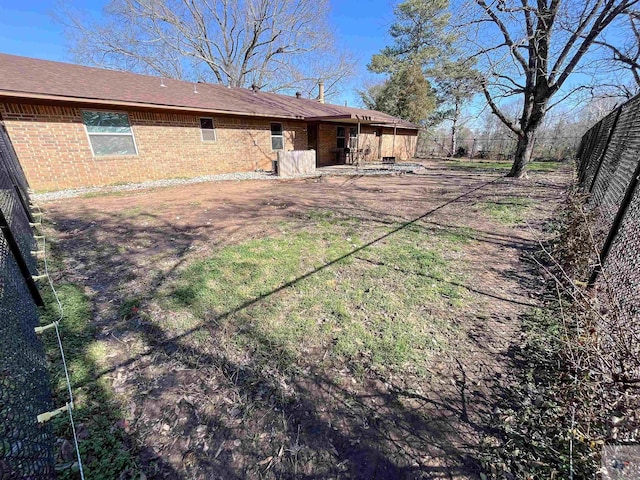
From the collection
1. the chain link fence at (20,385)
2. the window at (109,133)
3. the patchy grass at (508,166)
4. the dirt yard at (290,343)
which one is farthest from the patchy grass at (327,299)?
the patchy grass at (508,166)

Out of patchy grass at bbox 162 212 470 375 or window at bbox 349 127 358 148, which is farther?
window at bbox 349 127 358 148

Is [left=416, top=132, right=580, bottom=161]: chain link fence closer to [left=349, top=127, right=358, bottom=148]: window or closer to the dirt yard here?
[left=349, top=127, right=358, bottom=148]: window

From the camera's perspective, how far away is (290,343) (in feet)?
8.34

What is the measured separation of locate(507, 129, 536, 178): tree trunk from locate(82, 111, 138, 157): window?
14.5 m

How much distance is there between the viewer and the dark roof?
25.7ft

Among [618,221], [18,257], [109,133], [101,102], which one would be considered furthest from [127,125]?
[618,221]

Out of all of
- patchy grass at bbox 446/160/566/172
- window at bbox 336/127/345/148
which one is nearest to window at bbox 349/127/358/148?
window at bbox 336/127/345/148

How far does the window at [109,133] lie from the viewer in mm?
8906

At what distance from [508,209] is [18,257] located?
8270mm

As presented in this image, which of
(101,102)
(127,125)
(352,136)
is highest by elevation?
(101,102)

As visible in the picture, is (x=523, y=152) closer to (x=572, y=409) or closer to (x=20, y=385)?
(x=572, y=409)

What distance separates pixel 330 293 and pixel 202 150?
10.7m

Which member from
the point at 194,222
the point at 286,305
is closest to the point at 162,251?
the point at 194,222

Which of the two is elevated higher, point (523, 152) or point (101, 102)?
point (101, 102)
